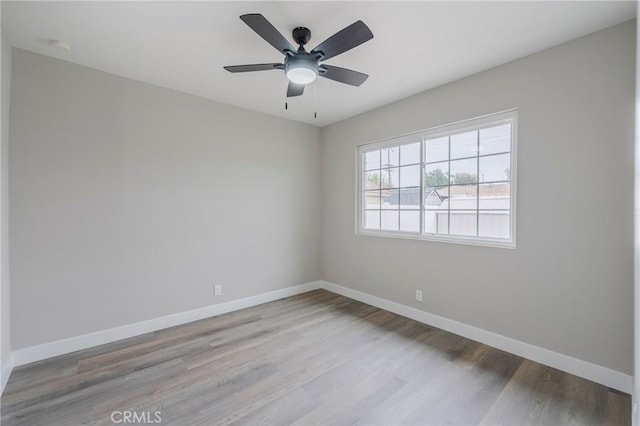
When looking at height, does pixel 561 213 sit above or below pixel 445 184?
below

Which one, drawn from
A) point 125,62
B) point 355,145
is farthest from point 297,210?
point 125,62

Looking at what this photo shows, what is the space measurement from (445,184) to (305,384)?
8.02ft

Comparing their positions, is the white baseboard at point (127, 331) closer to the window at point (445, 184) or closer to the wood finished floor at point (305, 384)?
the wood finished floor at point (305, 384)

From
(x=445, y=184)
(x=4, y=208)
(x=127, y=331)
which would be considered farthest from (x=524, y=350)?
(x=4, y=208)

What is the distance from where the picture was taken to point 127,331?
2.84 metres

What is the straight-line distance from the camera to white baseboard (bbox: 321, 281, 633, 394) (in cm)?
204

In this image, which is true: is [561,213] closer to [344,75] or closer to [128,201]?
[344,75]

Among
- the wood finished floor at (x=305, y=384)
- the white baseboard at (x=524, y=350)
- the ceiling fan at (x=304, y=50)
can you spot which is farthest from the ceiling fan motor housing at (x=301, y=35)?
the white baseboard at (x=524, y=350)

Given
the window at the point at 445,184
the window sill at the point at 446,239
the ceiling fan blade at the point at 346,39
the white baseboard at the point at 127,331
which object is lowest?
the white baseboard at the point at 127,331

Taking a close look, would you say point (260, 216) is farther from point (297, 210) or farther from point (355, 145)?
point (355, 145)

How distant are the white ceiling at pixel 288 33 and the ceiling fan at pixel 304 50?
262mm

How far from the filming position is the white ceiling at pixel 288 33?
1.87 metres

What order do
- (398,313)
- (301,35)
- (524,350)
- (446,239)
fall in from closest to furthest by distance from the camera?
(301,35)
(524,350)
(446,239)
(398,313)

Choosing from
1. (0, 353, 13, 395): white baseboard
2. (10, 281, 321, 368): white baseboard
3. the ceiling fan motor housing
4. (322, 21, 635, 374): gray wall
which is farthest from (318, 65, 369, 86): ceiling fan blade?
(0, 353, 13, 395): white baseboard
